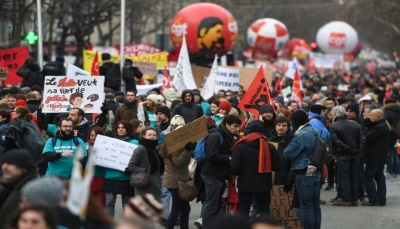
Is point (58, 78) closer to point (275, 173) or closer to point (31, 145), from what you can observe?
point (31, 145)

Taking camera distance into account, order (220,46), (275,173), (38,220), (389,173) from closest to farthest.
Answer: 1. (38,220)
2. (275,173)
3. (389,173)
4. (220,46)

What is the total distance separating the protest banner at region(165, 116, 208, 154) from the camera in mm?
12281

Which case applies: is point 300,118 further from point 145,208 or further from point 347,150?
point 145,208

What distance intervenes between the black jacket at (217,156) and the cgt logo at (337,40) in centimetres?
5363

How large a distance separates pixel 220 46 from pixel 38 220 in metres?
27.7

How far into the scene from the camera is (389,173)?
20812mm

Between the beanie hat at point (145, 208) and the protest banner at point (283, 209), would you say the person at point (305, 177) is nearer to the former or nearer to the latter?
the protest banner at point (283, 209)

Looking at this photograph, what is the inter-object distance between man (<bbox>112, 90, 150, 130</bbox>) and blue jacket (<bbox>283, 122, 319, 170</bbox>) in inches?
173

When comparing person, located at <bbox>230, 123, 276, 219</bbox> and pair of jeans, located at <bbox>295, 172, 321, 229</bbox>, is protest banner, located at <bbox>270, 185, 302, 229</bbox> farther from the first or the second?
person, located at <bbox>230, 123, 276, 219</bbox>

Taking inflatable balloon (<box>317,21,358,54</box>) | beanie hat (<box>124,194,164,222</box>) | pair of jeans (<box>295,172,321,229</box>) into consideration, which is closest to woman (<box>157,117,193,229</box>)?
pair of jeans (<box>295,172,321,229</box>)

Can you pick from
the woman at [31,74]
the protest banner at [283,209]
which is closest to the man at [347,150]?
the protest banner at [283,209]

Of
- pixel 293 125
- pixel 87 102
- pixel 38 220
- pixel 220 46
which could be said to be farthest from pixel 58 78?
pixel 220 46

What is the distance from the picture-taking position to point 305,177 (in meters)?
12.2

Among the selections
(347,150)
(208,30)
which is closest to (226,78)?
(347,150)
